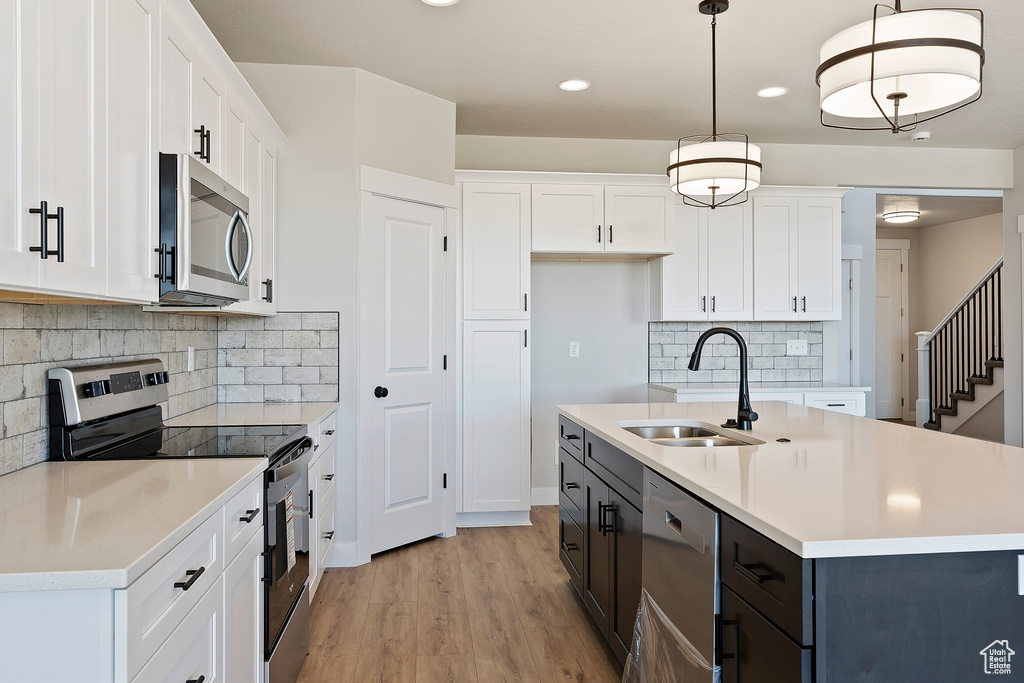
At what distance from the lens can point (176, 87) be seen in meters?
2.18

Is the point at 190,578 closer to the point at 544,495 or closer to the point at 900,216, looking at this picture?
the point at 544,495

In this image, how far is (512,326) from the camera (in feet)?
14.9

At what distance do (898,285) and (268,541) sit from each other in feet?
31.6

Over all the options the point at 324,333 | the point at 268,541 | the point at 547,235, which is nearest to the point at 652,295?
the point at 547,235

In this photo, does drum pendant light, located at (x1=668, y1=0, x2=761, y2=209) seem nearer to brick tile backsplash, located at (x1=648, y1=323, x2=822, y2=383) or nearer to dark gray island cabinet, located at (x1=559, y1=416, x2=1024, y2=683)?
dark gray island cabinet, located at (x1=559, y1=416, x2=1024, y2=683)

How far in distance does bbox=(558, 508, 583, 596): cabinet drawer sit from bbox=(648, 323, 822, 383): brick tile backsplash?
2061 millimetres

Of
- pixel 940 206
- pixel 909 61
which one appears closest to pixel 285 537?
pixel 909 61

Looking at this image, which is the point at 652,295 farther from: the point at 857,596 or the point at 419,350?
the point at 857,596

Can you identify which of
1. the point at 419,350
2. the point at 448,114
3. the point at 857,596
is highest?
the point at 448,114

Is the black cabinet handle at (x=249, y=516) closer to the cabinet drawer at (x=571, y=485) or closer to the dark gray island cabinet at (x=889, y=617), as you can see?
the dark gray island cabinet at (x=889, y=617)

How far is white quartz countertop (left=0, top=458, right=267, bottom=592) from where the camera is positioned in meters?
1.10

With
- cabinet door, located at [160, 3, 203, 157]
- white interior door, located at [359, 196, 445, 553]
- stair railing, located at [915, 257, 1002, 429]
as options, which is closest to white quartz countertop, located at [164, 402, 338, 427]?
white interior door, located at [359, 196, 445, 553]

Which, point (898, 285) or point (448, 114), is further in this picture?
point (898, 285)

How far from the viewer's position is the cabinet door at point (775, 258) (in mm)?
4941
